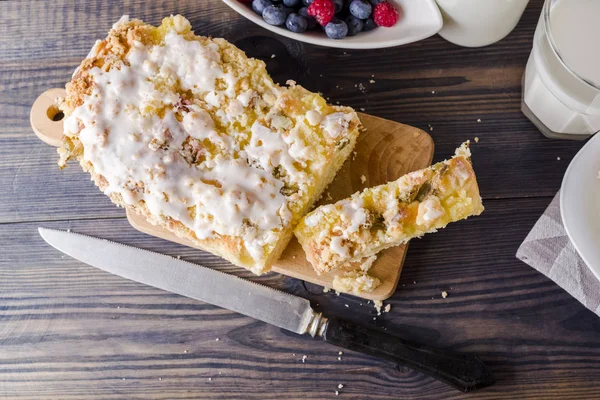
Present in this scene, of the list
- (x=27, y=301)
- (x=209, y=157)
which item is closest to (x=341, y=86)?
(x=209, y=157)

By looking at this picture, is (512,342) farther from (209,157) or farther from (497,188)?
(209,157)

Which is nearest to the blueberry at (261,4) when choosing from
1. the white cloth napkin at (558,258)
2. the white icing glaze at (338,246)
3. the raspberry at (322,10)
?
the raspberry at (322,10)

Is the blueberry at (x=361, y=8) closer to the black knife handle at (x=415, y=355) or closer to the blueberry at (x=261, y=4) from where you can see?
the blueberry at (x=261, y=4)

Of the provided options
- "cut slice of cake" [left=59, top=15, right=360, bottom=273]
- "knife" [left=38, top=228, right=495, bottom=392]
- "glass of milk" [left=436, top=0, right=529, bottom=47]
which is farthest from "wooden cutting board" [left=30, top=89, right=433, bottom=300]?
"glass of milk" [left=436, top=0, right=529, bottom=47]

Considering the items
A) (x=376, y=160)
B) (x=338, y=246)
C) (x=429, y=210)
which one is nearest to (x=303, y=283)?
(x=338, y=246)

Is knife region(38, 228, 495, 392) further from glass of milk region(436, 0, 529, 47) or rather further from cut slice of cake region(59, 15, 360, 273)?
glass of milk region(436, 0, 529, 47)

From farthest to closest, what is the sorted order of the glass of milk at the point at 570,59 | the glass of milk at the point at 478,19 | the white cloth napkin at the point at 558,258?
the white cloth napkin at the point at 558,258
the glass of milk at the point at 478,19
the glass of milk at the point at 570,59

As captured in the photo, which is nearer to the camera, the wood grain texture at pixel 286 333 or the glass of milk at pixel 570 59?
the glass of milk at pixel 570 59
